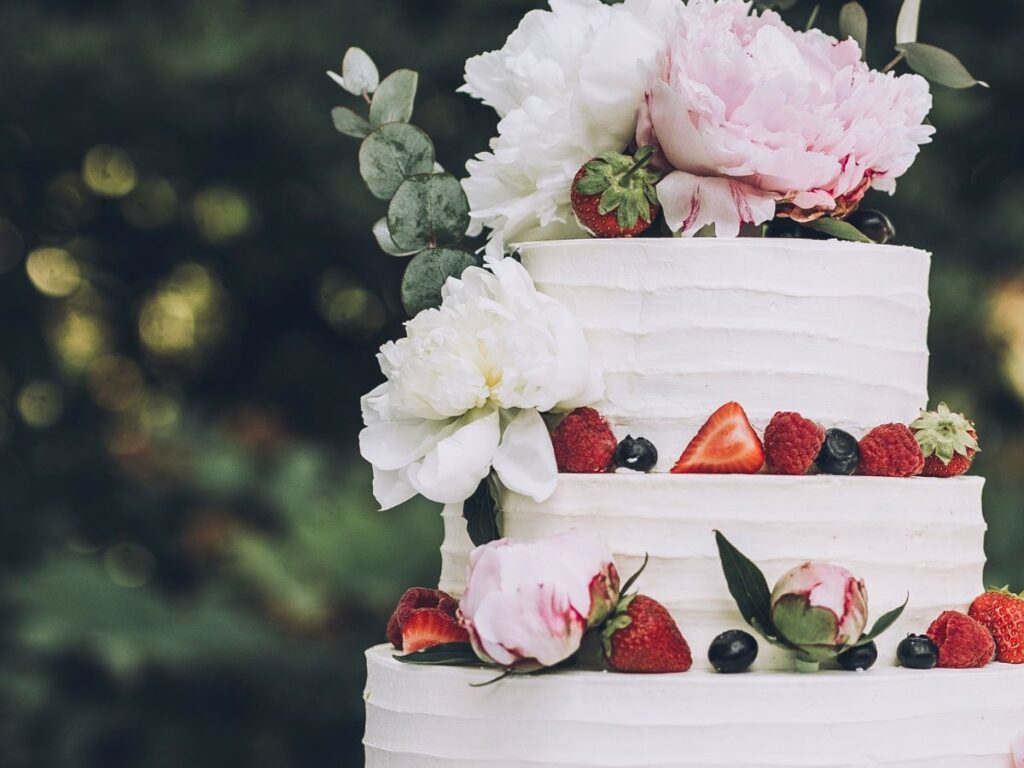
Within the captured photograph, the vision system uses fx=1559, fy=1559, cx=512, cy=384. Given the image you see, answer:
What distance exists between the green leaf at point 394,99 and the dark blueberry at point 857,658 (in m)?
0.96

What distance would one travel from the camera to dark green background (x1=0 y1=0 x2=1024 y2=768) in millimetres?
3715

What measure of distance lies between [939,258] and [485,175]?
229cm

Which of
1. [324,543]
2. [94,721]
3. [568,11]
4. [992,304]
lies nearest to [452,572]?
[568,11]

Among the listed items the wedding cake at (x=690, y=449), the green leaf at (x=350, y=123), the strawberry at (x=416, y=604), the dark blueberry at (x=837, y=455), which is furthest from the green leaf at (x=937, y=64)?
the strawberry at (x=416, y=604)

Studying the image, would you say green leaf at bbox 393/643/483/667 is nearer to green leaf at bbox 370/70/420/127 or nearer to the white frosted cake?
the white frosted cake

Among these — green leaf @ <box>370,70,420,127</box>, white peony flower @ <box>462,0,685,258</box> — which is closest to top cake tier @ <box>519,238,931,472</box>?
white peony flower @ <box>462,0,685,258</box>

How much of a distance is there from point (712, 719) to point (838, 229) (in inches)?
26.2

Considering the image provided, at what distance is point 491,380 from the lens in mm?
1866

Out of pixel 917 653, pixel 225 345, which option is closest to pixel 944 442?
pixel 917 653

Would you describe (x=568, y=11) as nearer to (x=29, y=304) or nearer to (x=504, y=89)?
(x=504, y=89)

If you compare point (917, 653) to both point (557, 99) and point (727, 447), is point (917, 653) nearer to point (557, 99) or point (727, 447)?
point (727, 447)

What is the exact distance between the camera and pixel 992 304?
4031mm

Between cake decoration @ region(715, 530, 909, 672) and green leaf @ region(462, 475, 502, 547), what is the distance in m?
0.31

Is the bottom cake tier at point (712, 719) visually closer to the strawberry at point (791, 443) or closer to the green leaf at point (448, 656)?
the green leaf at point (448, 656)
